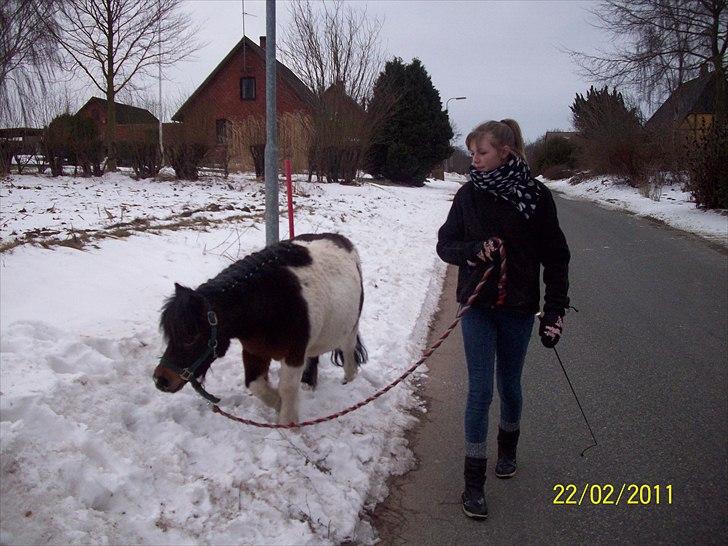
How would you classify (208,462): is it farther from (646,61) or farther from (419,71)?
(419,71)

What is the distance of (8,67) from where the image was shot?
43.7 ft

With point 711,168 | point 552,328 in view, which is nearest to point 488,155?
point 552,328

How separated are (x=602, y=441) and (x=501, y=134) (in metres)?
2.36

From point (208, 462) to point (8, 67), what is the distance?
14.9 m

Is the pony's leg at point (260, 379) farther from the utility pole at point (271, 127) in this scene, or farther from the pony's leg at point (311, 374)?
the utility pole at point (271, 127)

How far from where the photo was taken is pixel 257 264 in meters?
3.28

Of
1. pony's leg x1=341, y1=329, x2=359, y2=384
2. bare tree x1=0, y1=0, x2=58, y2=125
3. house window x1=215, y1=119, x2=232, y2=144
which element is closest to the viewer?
pony's leg x1=341, y1=329, x2=359, y2=384

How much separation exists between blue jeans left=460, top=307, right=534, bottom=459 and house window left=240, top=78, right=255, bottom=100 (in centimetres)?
3695

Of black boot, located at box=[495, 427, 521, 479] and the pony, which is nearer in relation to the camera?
the pony

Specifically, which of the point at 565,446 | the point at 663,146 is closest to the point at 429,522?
the point at 565,446

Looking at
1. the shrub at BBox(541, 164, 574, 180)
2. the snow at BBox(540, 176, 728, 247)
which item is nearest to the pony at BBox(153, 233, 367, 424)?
the snow at BBox(540, 176, 728, 247)

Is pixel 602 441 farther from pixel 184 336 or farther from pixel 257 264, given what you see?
pixel 184 336

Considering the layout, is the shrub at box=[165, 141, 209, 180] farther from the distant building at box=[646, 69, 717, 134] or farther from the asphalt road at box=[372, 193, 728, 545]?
the distant building at box=[646, 69, 717, 134]

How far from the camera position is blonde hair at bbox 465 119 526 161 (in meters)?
2.79
